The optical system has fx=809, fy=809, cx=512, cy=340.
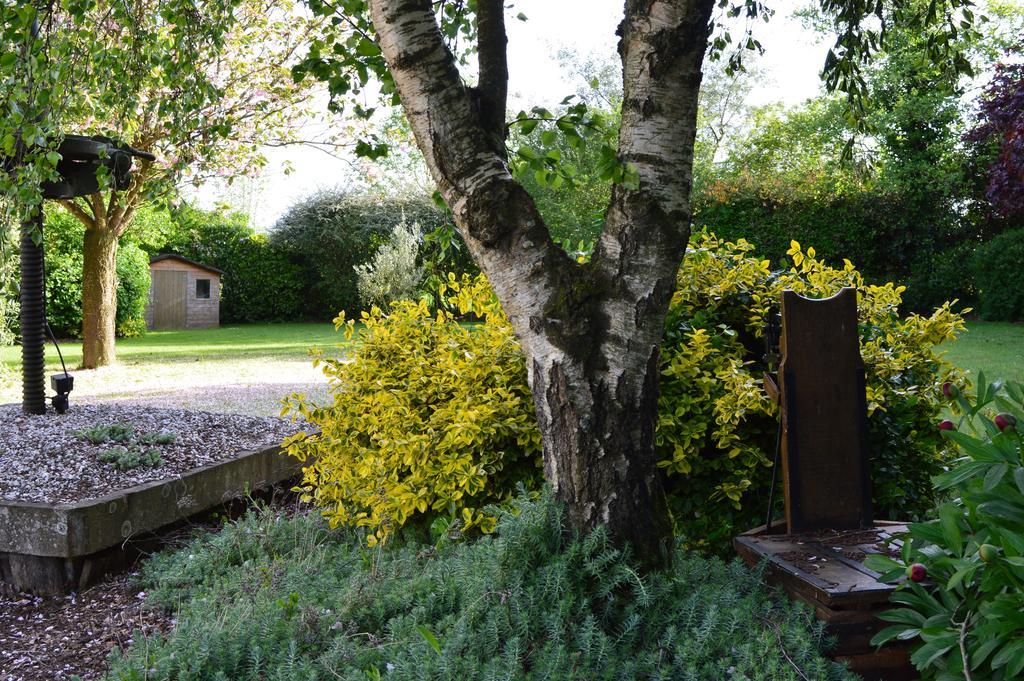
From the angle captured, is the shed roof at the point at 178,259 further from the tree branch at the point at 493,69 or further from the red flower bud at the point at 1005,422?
the red flower bud at the point at 1005,422

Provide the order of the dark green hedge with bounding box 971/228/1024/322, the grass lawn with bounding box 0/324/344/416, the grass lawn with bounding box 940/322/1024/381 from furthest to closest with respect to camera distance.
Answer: the dark green hedge with bounding box 971/228/1024/322 < the grass lawn with bounding box 0/324/344/416 < the grass lawn with bounding box 940/322/1024/381

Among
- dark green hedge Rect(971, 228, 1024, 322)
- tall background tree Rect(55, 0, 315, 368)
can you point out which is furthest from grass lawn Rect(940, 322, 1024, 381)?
tall background tree Rect(55, 0, 315, 368)

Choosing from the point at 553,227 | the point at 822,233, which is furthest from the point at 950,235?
the point at 553,227

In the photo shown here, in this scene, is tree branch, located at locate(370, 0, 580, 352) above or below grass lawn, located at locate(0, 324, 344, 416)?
above

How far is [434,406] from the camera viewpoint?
3660 mm

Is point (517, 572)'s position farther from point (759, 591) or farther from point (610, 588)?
point (759, 591)

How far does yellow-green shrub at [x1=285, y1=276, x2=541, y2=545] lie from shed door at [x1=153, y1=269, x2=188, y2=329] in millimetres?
20691

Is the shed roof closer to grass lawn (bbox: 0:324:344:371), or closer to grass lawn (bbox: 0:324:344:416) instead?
grass lawn (bbox: 0:324:344:371)

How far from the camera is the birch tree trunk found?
254 centimetres

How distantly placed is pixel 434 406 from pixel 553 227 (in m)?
15.8

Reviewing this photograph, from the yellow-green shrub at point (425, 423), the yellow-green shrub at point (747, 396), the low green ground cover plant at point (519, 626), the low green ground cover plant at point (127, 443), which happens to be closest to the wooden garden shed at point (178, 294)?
the low green ground cover plant at point (127, 443)

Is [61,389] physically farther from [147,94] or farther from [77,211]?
[77,211]

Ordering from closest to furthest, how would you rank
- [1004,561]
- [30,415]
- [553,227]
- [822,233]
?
[1004,561]
[30,415]
[822,233]
[553,227]

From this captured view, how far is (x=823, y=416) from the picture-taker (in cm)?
288
